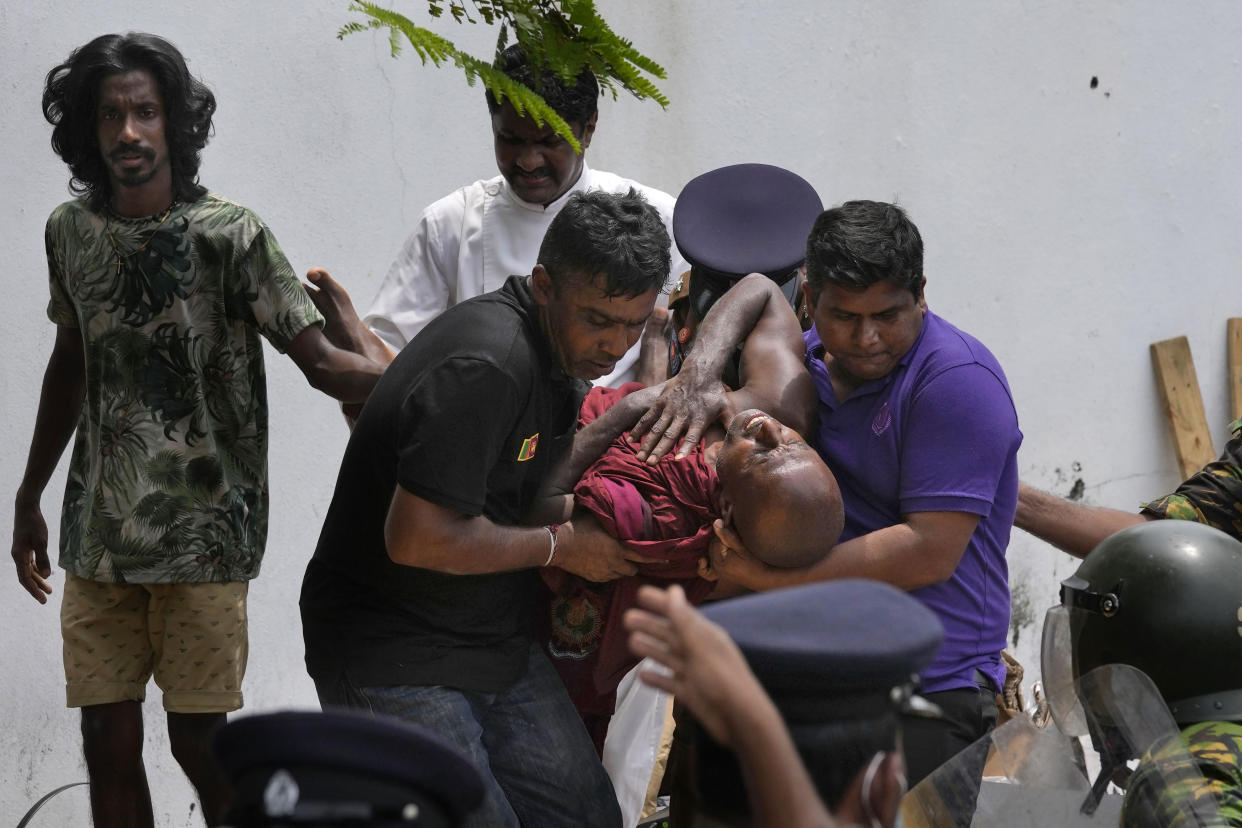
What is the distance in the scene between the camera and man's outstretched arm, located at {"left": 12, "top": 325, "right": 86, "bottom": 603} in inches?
153

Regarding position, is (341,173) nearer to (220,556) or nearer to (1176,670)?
(220,556)

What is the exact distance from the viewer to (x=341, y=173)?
4.92 meters

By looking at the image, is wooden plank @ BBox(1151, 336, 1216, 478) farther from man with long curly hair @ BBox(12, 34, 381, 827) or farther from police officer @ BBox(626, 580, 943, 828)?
police officer @ BBox(626, 580, 943, 828)

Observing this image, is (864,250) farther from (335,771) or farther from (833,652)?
(335,771)

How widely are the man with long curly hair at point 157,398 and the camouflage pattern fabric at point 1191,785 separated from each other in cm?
209

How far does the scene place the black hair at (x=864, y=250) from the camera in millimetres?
3090

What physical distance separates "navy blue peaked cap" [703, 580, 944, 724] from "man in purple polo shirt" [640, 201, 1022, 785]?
1271 millimetres

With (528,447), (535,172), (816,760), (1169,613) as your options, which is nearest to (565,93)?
(535,172)

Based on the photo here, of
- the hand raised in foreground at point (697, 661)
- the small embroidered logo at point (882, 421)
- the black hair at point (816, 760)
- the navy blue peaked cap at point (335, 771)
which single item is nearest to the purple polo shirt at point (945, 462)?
the small embroidered logo at point (882, 421)

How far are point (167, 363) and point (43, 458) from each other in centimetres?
63

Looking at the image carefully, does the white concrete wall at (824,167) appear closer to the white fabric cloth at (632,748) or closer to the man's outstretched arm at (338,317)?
the man's outstretched arm at (338,317)

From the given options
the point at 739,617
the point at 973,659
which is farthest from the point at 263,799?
the point at 973,659

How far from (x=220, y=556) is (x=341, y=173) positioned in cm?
176

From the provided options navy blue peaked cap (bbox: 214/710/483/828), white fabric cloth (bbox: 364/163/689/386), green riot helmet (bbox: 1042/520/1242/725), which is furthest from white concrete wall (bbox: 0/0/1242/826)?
navy blue peaked cap (bbox: 214/710/483/828)
